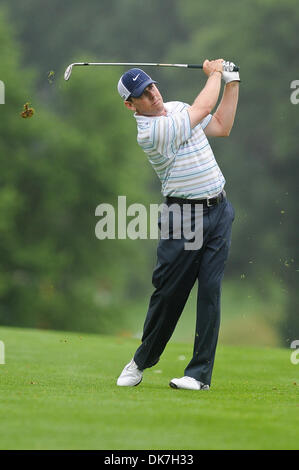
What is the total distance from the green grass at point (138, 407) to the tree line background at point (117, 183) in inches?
673

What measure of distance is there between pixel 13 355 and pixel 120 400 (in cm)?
252

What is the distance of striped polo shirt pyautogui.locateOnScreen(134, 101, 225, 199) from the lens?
4.97 m

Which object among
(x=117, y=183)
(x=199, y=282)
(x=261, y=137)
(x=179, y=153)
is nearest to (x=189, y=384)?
(x=199, y=282)

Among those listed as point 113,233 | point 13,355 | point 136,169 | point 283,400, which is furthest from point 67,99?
point 283,400

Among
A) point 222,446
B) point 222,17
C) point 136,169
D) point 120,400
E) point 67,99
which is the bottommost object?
point 222,446

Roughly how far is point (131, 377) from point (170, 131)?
57.3 inches

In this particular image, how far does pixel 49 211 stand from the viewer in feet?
91.8

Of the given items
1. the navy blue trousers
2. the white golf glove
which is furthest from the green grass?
the white golf glove

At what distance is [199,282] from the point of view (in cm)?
528

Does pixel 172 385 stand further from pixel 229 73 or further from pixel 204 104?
pixel 229 73

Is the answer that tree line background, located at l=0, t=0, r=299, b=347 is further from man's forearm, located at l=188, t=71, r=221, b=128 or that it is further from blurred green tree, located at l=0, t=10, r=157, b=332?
man's forearm, located at l=188, t=71, r=221, b=128

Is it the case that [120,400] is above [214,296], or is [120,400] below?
below

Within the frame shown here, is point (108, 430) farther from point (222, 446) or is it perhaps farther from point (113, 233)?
point (113, 233)

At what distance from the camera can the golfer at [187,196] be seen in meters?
5.00
